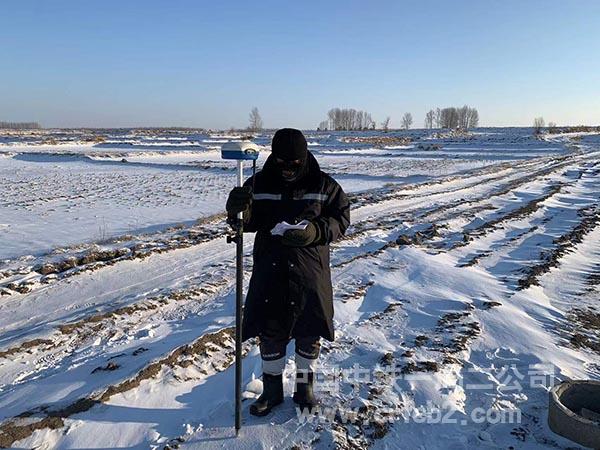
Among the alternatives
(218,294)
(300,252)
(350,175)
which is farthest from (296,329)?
(350,175)

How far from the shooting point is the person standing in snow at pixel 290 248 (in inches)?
115

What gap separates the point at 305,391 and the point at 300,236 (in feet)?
3.79

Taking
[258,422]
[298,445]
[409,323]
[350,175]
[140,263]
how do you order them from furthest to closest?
1. [350,175]
2. [140,263]
3. [409,323]
4. [258,422]
5. [298,445]

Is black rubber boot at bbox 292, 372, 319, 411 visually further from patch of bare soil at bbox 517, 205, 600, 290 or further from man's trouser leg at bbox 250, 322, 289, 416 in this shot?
patch of bare soil at bbox 517, 205, 600, 290

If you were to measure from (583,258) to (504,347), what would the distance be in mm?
4223

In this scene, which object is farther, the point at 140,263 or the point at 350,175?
the point at 350,175

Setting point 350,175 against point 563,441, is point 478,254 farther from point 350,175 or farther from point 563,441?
point 350,175

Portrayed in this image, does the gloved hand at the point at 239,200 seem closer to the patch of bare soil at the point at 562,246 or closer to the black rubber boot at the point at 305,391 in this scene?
the black rubber boot at the point at 305,391

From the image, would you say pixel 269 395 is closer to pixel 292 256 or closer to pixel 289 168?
pixel 292 256

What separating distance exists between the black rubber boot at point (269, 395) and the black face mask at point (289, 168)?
52.2 inches

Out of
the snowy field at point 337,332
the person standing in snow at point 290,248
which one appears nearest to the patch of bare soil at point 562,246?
the snowy field at point 337,332

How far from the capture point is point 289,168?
294 centimetres

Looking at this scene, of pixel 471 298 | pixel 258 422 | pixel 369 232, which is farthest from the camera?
pixel 369 232

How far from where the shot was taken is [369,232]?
30.7ft
